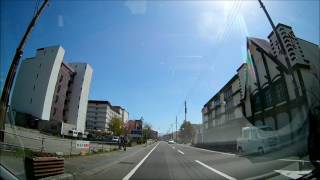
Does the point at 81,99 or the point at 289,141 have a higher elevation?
the point at 81,99

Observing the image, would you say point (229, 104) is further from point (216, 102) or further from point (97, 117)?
point (97, 117)

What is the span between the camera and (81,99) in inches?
3376

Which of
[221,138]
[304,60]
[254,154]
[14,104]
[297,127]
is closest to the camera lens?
[254,154]

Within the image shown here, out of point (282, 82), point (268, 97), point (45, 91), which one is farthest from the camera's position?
point (45, 91)

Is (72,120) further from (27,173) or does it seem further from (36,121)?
(27,173)

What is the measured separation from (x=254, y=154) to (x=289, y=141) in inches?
149

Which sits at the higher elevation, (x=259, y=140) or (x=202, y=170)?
(x=259, y=140)

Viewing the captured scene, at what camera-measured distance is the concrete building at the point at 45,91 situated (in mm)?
65500

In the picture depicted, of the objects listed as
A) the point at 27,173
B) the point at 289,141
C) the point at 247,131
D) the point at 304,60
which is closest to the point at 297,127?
the point at 289,141

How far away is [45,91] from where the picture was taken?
65.9m

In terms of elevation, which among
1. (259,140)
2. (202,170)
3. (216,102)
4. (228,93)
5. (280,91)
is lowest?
(202,170)

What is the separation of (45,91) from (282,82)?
192 ft

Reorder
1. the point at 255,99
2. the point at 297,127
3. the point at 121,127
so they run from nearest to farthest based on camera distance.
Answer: the point at 297,127, the point at 255,99, the point at 121,127

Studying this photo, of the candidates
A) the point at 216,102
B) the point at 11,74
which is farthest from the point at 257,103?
the point at 216,102
